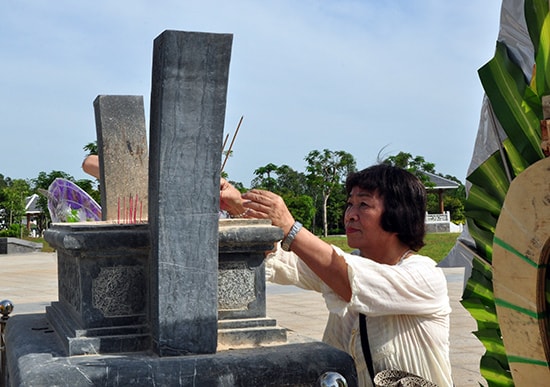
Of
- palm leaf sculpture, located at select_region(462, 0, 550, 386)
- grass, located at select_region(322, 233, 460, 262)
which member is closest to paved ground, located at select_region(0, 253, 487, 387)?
palm leaf sculpture, located at select_region(462, 0, 550, 386)

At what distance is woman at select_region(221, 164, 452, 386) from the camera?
2451 millimetres

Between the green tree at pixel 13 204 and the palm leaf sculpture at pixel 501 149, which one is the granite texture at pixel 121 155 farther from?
the green tree at pixel 13 204

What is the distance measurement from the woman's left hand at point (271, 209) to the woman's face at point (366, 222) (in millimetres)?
378

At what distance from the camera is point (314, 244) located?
2.46m

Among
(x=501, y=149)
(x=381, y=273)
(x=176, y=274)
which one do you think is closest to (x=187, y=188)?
(x=176, y=274)

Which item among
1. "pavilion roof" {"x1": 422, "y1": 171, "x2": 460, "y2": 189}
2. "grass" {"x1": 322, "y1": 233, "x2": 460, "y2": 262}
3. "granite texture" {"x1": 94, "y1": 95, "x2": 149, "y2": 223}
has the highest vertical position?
"pavilion roof" {"x1": 422, "y1": 171, "x2": 460, "y2": 189}

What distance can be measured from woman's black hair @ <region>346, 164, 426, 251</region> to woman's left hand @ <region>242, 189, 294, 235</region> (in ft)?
1.45

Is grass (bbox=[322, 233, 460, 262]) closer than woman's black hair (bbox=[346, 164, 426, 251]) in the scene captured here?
No

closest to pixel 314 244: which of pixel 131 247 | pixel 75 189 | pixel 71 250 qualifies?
pixel 131 247

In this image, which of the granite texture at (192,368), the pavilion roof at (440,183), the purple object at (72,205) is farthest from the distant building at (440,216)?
the granite texture at (192,368)

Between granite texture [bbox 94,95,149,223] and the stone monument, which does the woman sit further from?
granite texture [bbox 94,95,149,223]

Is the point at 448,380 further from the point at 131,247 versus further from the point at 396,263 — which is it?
the point at 131,247

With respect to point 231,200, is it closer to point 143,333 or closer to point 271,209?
point 271,209

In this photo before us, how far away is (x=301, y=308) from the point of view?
356 inches
